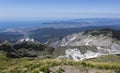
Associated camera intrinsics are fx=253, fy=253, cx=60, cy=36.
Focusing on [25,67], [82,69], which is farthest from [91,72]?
[25,67]

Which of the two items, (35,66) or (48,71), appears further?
(35,66)

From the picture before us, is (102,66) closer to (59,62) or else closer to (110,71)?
(110,71)

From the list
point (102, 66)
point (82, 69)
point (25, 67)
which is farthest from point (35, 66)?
point (102, 66)

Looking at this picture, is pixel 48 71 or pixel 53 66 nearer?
pixel 48 71

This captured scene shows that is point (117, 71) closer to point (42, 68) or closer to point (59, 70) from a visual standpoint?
point (59, 70)

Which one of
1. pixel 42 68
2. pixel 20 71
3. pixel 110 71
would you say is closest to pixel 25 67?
pixel 20 71

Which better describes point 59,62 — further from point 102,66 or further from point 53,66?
point 102,66

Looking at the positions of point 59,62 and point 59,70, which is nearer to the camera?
point 59,70
